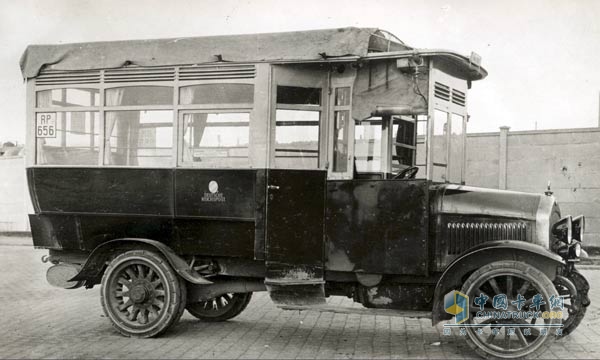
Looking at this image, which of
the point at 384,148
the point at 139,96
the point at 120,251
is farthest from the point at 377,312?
the point at 139,96

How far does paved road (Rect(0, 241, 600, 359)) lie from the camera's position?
6.18 m

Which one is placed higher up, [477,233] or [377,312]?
[477,233]

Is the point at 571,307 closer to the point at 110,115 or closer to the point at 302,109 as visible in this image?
the point at 302,109

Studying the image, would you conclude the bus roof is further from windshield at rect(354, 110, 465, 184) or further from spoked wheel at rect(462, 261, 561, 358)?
spoked wheel at rect(462, 261, 561, 358)

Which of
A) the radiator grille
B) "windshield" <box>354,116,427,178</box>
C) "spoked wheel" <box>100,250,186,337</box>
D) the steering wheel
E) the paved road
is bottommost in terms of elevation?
the paved road

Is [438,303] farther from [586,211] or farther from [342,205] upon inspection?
[586,211]

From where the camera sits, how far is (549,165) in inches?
746

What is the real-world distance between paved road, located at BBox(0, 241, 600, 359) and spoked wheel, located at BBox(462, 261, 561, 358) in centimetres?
34

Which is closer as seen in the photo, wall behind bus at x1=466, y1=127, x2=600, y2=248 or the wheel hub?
the wheel hub

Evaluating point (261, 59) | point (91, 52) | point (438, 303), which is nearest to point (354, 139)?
point (261, 59)

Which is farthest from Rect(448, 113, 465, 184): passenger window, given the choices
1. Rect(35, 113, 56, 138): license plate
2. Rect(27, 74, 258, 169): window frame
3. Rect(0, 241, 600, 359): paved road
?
Rect(35, 113, 56, 138): license plate

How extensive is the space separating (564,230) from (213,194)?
132 inches
